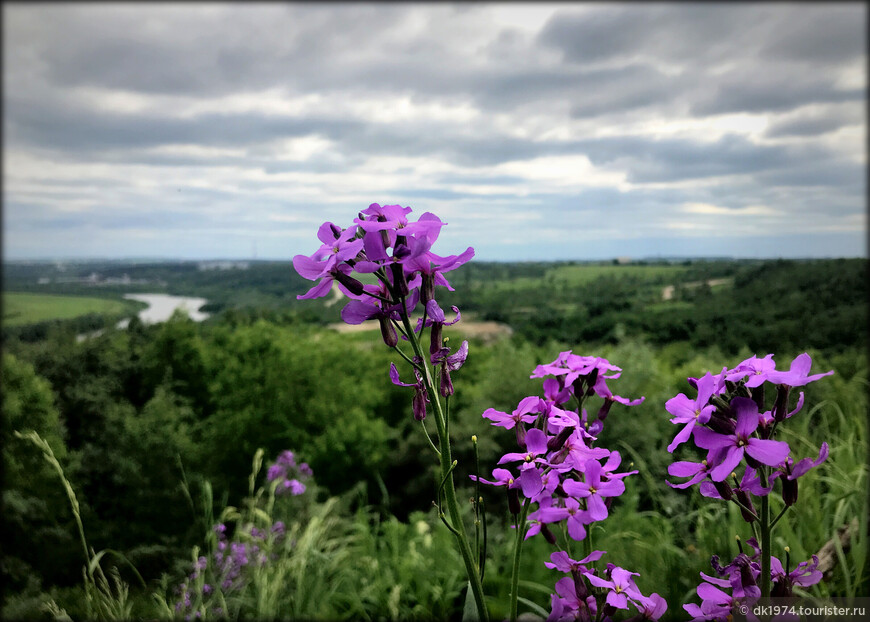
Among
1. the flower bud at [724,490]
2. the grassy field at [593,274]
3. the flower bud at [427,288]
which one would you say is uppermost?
the grassy field at [593,274]

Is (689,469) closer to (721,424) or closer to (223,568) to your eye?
(721,424)

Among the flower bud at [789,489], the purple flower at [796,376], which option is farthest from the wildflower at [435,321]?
the flower bud at [789,489]

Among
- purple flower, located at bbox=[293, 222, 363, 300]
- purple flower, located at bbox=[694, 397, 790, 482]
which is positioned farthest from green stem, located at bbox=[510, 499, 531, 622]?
purple flower, located at bbox=[293, 222, 363, 300]

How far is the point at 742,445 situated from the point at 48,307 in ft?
44.1

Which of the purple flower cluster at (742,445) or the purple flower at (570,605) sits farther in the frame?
the purple flower at (570,605)

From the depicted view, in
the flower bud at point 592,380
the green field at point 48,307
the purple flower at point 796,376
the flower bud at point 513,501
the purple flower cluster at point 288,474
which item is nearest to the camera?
the purple flower at point 796,376

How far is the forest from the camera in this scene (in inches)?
154

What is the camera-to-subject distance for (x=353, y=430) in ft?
34.5

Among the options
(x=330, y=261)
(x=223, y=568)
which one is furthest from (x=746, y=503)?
(x=223, y=568)

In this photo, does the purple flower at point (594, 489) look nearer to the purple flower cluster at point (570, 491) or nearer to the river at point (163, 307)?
the purple flower cluster at point (570, 491)

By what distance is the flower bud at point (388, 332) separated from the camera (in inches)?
43.9

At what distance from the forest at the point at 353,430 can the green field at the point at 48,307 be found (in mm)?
185

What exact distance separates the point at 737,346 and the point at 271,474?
27.3 ft

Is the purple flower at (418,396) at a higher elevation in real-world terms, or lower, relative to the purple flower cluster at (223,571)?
higher
